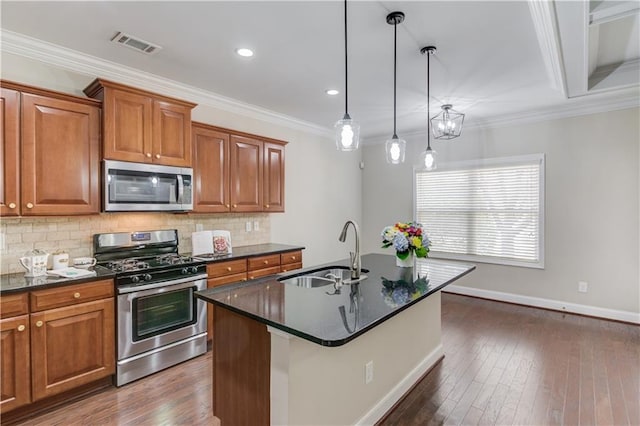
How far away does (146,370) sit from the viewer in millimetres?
2756

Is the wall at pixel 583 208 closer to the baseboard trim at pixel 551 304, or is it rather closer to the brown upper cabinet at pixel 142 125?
the baseboard trim at pixel 551 304

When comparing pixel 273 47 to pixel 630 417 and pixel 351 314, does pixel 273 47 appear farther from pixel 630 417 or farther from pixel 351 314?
pixel 630 417

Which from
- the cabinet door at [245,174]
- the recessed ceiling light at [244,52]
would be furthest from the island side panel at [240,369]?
the recessed ceiling light at [244,52]

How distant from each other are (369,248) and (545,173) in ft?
9.99

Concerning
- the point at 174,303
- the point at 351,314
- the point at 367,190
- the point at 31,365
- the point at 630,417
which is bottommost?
the point at 630,417

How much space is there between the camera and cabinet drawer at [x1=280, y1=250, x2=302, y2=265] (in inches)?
155

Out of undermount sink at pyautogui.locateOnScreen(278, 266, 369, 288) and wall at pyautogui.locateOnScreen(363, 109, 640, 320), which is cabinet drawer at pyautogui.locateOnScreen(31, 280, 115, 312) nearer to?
undermount sink at pyautogui.locateOnScreen(278, 266, 369, 288)

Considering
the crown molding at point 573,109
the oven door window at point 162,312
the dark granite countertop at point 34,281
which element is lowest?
the oven door window at point 162,312

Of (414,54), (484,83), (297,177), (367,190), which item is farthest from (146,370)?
(367,190)

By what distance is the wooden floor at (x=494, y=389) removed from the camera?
2266 millimetres

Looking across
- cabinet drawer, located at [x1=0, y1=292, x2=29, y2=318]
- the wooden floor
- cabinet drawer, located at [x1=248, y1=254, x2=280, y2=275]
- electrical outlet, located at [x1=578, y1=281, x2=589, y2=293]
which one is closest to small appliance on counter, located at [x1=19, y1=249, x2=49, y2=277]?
cabinet drawer, located at [x1=0, y1=292, x2=29, y2=318]

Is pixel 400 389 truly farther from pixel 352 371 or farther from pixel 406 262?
pixel 406 262

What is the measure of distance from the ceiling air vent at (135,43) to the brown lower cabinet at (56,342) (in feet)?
6.09

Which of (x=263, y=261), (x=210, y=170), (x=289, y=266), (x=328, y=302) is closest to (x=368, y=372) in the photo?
(x=328, y=302)
